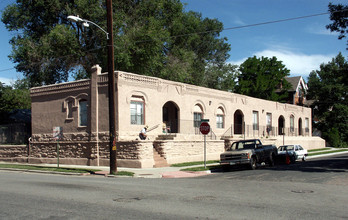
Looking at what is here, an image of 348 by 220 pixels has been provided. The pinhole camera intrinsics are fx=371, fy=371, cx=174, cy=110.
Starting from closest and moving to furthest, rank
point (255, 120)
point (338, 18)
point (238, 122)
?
1. point (338, 18)
2. point (238, 122)
3. point (255, 120)

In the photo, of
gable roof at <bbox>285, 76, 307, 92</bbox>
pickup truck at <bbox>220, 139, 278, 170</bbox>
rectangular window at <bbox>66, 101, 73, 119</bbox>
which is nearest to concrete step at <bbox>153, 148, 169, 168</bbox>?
pickup truck at <bbox>220, 139, 278, 170</bbox>

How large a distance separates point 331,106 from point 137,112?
44.5 m

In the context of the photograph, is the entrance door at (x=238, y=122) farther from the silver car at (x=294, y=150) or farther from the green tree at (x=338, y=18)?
the green tree at (x=338, y=18)

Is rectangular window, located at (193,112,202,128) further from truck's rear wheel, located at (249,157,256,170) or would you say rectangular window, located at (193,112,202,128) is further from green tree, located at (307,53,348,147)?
green tree, located at (307,53,348,147)

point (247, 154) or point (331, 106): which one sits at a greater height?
point (331, 106)

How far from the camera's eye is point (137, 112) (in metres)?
26.2

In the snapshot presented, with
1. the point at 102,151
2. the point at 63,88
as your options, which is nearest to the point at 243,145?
the point at 102,151

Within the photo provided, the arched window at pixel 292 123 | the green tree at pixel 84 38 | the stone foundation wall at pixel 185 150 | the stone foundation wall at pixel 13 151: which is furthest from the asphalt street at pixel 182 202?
the arched window at pixel 292 123

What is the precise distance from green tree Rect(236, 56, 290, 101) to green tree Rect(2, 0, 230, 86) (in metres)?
22.0

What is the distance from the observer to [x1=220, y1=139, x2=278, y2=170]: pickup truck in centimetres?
2125

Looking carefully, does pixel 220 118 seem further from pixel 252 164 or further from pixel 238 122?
pixel 252 164

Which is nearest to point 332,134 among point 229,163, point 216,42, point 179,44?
point 216,42

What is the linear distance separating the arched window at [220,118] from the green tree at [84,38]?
229 inches

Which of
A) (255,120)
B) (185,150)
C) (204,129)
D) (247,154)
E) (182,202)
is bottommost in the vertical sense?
(182,202)
